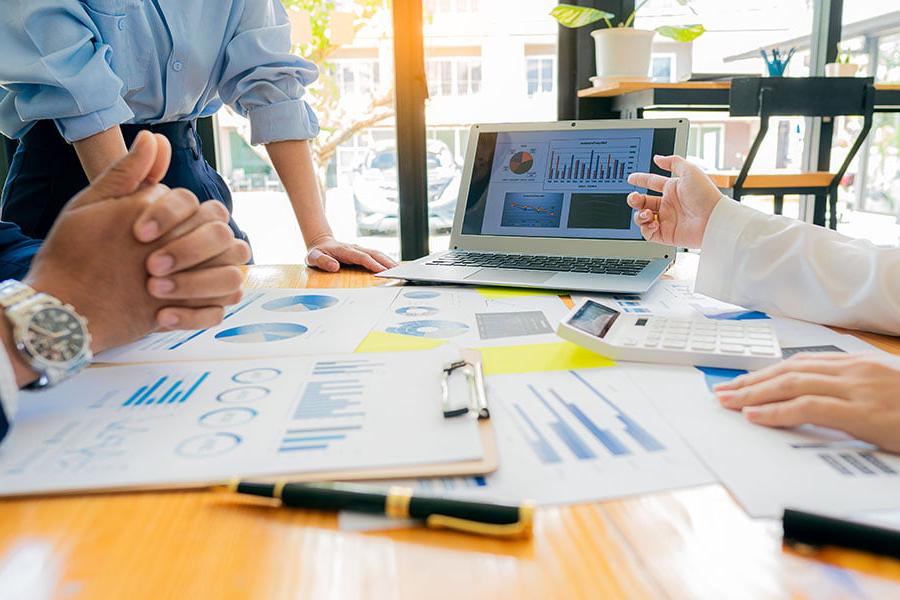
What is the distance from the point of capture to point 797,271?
792 mm

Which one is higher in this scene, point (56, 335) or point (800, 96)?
point (800, 96)

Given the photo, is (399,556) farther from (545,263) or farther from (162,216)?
(545,263)

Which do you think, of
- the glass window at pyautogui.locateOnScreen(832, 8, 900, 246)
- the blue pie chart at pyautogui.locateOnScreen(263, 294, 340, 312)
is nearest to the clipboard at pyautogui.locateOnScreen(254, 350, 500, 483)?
the blue pie chart at pyautogui.locateOnScreen(263, 294, 340, 312)

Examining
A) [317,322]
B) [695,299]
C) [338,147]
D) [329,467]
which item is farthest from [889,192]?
[329,467]

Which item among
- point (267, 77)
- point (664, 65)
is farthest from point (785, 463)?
point (664, 65)

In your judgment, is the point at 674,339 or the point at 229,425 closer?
the point at 229,425

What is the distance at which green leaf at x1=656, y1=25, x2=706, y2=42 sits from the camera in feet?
6.81

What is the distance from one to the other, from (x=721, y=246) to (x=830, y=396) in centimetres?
42

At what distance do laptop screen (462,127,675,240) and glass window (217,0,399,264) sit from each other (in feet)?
4.00

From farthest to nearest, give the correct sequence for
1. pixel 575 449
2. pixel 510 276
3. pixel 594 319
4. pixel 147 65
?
pixel 147 65, pixel 510 276, pixel 594 319, pixel 575 449

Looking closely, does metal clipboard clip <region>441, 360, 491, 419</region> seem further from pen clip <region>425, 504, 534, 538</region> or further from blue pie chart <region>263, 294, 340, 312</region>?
blue pie chart <region>263, 294, 340, 312</region>

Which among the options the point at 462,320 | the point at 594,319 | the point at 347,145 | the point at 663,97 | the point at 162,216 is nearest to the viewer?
the point at 162,216

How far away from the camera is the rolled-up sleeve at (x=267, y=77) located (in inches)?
46.6

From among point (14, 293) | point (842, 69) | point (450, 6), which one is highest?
point (450, 6)
